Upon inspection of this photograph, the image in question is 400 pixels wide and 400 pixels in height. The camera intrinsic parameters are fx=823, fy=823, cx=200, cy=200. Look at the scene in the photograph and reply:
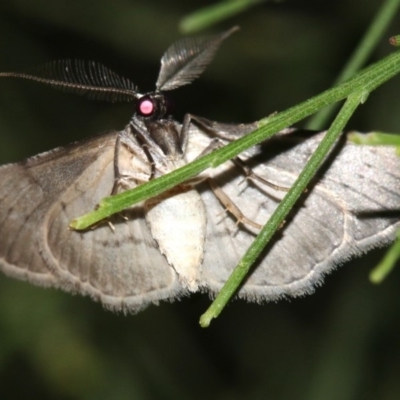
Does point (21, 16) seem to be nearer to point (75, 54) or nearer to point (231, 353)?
point (75, 54)

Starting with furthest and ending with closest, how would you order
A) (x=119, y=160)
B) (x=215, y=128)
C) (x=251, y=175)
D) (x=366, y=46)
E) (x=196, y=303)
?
(x=196, y=303) → (x=366, y=46) → (x=119, y=160) → (x=251, y=175) → (x=215, y=128)

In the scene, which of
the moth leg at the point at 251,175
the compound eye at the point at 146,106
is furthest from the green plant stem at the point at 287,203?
the compound eye at the point at 146,106

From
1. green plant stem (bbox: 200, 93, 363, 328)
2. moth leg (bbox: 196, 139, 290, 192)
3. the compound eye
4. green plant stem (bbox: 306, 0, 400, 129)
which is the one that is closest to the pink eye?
the compound eye

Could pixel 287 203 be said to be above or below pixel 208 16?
below

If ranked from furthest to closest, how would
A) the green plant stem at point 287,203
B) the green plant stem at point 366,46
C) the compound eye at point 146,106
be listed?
the green plant stem at point 366,46
the compound eye at point 146,106
the green plant stem at point 287,203

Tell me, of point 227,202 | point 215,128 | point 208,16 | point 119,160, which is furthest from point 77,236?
point 208,16

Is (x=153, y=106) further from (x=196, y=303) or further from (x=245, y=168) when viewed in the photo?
(x=196, y=303)

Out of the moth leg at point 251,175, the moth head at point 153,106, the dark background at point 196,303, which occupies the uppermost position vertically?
the moth head at point 153,106

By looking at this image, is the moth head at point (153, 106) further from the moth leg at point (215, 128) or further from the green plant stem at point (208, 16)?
the green plant stem at point (208, 16)
